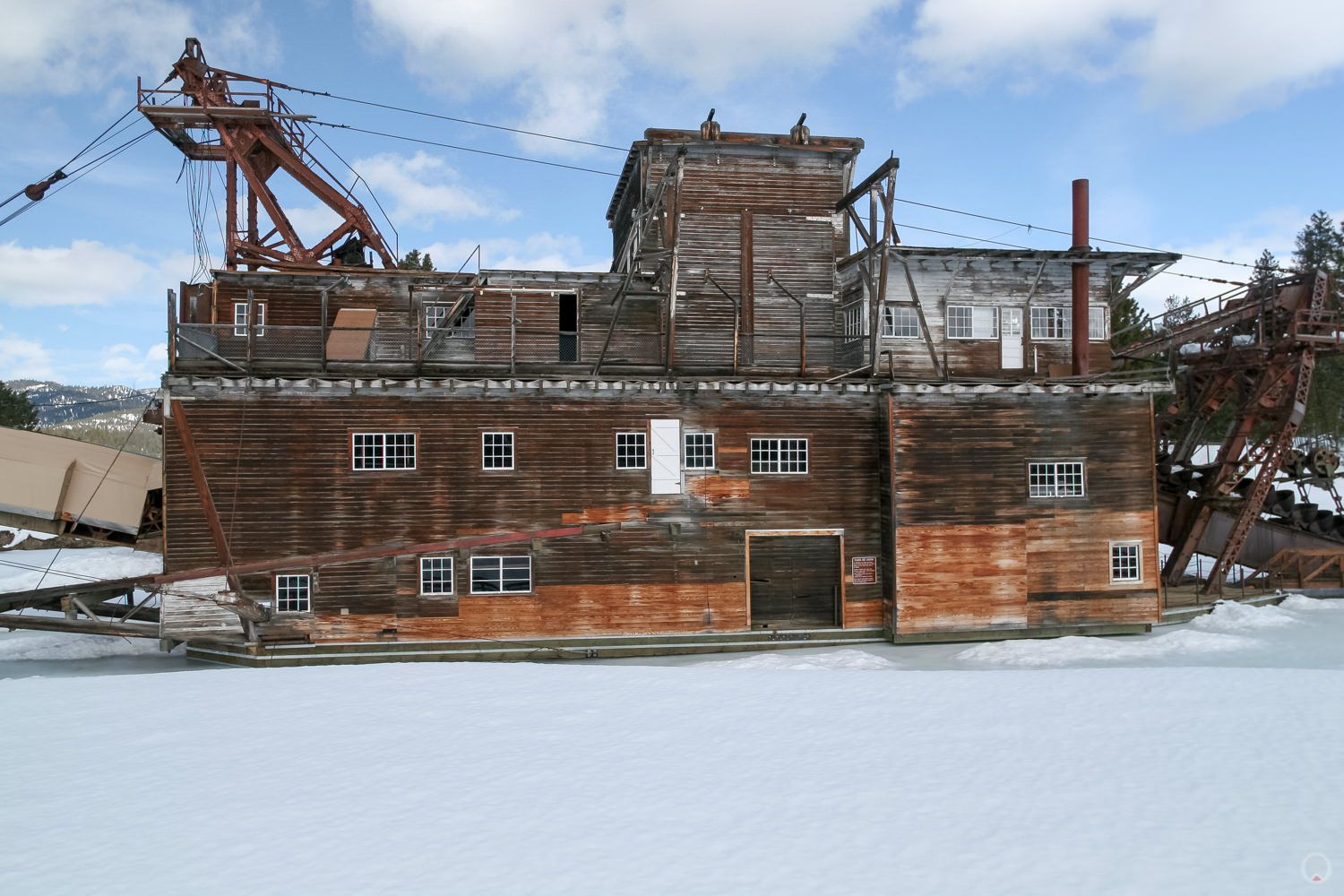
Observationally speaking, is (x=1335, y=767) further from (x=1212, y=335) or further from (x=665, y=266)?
(x=1212, y=335)

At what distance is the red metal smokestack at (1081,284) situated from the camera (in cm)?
2633

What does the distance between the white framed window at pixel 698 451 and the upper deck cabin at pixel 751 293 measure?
2604mm

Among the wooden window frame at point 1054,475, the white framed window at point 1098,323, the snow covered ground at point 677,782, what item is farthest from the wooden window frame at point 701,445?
the white framed window at point 1098,323

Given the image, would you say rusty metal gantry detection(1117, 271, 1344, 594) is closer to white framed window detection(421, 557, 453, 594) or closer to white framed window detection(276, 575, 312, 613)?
white framed window detection(421, 557, 453, 594)

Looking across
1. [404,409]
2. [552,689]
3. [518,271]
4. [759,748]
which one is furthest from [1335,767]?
[518,271]

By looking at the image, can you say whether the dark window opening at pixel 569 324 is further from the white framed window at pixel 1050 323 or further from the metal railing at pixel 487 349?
the white framed window at pixel 1050 323

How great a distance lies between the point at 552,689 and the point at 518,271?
42.9 feet

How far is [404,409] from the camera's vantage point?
22500mm

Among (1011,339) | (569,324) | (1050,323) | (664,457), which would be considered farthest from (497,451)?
(1050,323)

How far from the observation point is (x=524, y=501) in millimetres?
22797

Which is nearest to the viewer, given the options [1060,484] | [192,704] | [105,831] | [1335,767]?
[105,831]

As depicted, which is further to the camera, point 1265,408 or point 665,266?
point 1265,408

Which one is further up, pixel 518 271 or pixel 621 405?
pixel 518 271

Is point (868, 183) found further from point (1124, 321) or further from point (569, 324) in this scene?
point (1124, 321)
